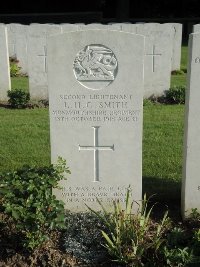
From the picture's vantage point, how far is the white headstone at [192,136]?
3.83 meters

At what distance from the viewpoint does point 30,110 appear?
8938mm

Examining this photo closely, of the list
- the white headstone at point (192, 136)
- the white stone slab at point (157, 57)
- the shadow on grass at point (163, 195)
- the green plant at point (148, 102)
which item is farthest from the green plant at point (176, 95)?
the white headstone at point (192, 136)

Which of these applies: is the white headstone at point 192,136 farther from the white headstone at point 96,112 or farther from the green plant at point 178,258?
the green plant at point 178,258

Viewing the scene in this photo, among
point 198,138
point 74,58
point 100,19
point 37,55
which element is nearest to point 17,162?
point 74,58

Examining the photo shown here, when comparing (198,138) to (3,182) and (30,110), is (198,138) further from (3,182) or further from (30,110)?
(30,110)

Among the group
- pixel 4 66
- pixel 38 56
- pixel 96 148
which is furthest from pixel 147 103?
pixel 96 148

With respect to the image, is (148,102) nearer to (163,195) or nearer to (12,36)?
(163,195)

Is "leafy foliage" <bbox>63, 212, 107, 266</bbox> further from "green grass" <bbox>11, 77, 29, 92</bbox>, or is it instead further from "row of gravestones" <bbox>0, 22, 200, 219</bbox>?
"green grass" <bbox>11, 77, 29, 92</bbox>

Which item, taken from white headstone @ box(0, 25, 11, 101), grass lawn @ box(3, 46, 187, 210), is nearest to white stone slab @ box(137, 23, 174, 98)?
grass lawn @ box(3, 46, 187, 210)

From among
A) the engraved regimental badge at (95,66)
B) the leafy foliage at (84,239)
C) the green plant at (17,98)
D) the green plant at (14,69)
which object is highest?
the engraved regimental badge at (95,66)

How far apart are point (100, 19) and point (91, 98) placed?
26145 mm

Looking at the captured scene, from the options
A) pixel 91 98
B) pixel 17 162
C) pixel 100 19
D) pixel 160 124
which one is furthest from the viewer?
pixel 100 19

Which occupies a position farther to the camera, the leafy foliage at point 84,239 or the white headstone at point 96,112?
the white headstone at point 96,112

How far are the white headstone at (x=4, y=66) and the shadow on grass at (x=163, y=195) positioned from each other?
509 cm
